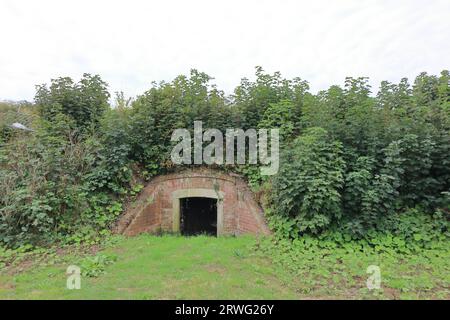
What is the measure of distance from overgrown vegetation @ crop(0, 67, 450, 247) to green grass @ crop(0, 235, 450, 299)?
86 centimetres

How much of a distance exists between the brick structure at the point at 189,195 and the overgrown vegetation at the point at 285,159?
0.37 meters

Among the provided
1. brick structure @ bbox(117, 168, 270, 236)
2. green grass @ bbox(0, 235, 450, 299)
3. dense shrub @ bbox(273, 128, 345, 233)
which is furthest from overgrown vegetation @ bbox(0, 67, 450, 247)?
green grass @ bbox(0, 235, 450, 299)

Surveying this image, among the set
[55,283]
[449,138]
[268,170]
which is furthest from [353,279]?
[55,283]

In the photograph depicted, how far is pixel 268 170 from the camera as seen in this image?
7062 mm

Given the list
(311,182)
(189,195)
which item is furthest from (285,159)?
(189,195)

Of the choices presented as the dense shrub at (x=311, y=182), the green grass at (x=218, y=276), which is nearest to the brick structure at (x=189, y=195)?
the dense shrub at (x=311, y=182)

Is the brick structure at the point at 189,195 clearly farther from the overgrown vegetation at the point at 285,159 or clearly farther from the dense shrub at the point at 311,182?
the dense shrub at the point at 311,182

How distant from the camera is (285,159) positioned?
6.52m

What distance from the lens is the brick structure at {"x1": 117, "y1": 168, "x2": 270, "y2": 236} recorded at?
7.33 metres

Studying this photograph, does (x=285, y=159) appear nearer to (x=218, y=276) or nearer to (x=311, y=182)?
(x=311, y=182)

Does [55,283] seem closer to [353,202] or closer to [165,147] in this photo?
[165,147]

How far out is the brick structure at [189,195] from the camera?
7328mm

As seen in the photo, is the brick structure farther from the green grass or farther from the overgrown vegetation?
the green grass
